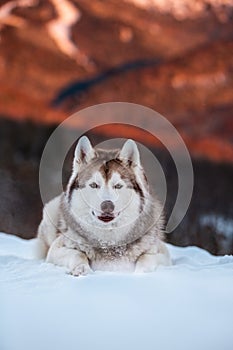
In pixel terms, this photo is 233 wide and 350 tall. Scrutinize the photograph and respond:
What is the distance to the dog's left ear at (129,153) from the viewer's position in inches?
150

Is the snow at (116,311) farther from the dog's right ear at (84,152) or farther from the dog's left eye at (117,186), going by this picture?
the dog's right ear at (84,152)

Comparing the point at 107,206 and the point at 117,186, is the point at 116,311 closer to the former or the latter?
the point at 107,206

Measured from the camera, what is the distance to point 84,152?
387 centimetres

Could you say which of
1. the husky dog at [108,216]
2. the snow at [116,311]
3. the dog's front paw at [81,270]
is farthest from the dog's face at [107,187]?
the snow at [116,311]

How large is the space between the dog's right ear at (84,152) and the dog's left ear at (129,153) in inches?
8.4

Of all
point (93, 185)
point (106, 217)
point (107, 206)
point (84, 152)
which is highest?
point (84, 152)

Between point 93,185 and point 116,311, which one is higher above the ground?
point 93,185

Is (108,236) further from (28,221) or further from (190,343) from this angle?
(28,221)

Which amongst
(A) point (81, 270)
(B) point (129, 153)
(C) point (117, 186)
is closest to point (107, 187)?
(C) point (117, 186)

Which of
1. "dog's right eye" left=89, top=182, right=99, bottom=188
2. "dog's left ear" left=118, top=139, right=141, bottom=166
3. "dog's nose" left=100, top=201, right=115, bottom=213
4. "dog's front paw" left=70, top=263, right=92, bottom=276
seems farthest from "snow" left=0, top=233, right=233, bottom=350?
"dog's left ear" left=118, top=139, right=141, bottom=166

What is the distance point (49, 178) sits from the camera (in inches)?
303

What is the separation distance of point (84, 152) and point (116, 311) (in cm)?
146

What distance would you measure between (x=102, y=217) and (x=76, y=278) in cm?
62

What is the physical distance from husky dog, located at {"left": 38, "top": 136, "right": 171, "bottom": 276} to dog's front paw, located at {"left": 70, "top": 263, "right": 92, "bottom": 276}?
0.05 meters
